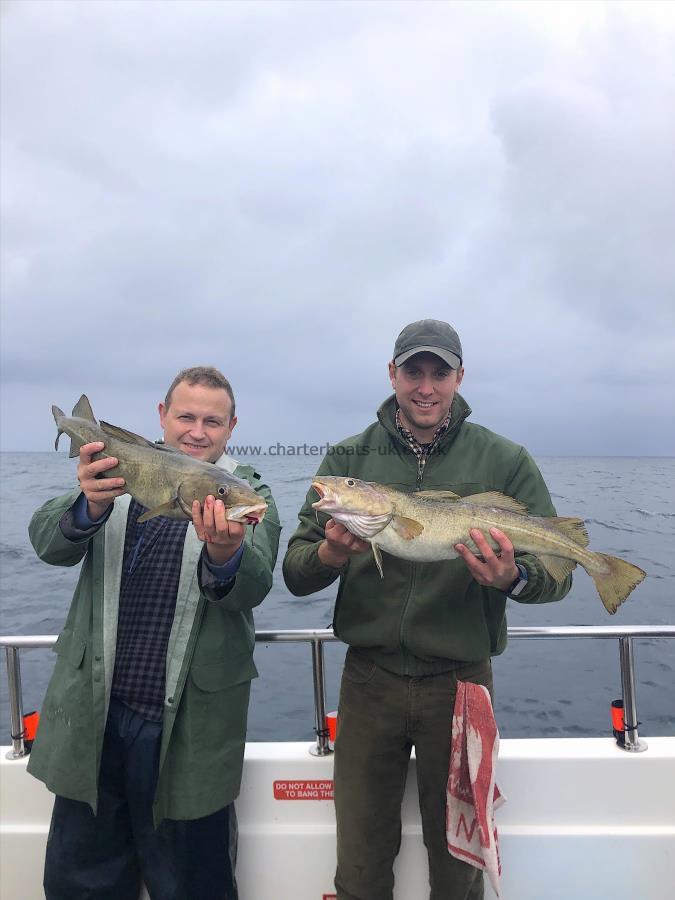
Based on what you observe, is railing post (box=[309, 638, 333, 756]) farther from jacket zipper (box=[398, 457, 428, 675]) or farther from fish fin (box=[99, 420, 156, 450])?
fish fin (box=[99, 420, 156, 450])

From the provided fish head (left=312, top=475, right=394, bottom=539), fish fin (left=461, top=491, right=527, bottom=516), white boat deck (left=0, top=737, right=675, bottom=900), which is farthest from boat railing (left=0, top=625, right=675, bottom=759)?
fish head (left=312, top=475, right=394, bottom=539)

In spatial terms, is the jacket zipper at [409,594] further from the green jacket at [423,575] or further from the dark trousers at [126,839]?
the dark trousers at [126,839]

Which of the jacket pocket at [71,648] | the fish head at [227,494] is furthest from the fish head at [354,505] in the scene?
the jacket pocket at [71,648]

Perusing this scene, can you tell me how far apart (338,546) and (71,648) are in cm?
144

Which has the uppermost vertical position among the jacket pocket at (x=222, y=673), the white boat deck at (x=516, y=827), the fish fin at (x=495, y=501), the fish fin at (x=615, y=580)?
the fish fin at (x=495, y=501)

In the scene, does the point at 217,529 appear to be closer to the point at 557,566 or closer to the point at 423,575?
the point at 423,575

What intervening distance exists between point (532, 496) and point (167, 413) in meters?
2.15

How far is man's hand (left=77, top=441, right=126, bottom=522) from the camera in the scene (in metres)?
2.82

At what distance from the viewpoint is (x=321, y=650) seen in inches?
152

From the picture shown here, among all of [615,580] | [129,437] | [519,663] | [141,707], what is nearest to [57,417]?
[129,437]

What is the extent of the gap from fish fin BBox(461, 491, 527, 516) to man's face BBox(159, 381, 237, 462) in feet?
4.69

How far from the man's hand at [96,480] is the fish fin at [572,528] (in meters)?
2.29

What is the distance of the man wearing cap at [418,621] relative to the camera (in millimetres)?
3135

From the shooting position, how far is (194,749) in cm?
292
